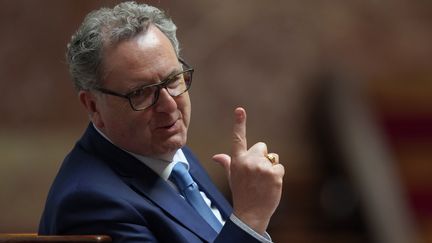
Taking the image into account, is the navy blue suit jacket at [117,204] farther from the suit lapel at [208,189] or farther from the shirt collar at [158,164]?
the suit lapel at [208,189]

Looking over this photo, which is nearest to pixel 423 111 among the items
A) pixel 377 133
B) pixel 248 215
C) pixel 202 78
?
pixel 377 133

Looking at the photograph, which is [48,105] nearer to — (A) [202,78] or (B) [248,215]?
(A) [202,78]

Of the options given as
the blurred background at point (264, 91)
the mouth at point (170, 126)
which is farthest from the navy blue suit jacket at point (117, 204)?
the blurred background at point (264, 91)

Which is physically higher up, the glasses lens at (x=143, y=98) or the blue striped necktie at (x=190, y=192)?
the glasses lens at (x=143, y=98)

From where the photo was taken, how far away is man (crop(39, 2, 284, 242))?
7.95 ft

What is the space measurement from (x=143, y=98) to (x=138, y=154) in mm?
152

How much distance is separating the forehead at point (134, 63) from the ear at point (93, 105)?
8 centimetres

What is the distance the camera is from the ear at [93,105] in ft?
8.39

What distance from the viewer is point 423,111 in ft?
18.4

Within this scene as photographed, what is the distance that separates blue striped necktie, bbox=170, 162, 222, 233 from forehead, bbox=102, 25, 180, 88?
258mm

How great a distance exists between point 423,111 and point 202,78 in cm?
111

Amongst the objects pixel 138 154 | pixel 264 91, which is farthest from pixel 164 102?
pixel 264 91

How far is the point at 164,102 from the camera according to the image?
250 cm

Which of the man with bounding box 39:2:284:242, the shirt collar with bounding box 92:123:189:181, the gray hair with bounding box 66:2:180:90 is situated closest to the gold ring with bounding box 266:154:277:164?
the man with bounding box 39:2:284:242
